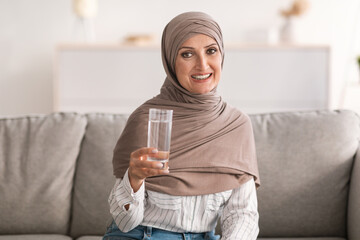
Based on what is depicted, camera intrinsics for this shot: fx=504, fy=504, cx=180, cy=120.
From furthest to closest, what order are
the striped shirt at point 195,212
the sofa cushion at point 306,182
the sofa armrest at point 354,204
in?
the sofa cushion at point 306,182
the sofa armrest at point 354,204
the striped shirt at point 195,212

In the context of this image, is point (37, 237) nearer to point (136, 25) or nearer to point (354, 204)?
point (354, 204)

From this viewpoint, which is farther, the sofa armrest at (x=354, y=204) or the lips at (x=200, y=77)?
the sofa armrest at (x=354, y=204)

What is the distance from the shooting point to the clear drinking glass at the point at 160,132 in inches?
51.3

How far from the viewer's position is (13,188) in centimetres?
214

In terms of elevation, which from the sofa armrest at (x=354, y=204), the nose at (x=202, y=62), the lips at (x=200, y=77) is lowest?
the sofa armrest at (x=354, y=204)

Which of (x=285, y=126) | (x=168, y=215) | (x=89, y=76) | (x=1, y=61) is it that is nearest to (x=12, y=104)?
(x=1, y=61)

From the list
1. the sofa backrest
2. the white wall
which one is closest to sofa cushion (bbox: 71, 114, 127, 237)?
the sofa backrest

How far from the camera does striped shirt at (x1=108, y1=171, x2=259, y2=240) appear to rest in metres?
1.52

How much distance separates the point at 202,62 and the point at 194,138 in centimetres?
24

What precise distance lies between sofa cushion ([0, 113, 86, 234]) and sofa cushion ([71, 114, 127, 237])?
4 centimetres

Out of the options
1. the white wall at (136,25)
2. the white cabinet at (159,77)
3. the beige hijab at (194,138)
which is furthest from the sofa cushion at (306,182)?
the white wall at (136,25)

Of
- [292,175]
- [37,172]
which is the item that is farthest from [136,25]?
[292,175]

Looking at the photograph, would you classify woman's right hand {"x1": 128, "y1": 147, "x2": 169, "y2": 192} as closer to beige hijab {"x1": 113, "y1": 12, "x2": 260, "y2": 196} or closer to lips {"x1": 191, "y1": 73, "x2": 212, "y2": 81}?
beige hijab {"x1": 113, "y1": 12, "x2": 260, "y2": 196}

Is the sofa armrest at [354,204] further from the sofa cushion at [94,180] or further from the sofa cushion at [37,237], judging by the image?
the sofa cushion at [37,237]
